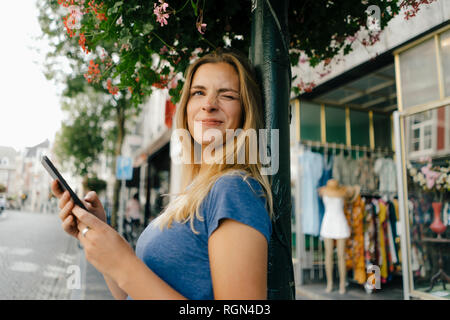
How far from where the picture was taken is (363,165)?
6.38 meters

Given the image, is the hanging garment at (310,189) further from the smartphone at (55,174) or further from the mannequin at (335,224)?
the smartphone at (55,174)

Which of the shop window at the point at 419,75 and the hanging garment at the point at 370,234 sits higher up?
the shop window at the point at 419,75

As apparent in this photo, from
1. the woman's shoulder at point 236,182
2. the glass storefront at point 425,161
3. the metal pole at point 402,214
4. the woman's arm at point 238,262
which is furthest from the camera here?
the metal pole at point 402,214

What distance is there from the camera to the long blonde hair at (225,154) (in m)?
1.01

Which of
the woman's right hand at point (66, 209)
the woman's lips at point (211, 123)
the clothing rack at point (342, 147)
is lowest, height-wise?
the woman's right hand at point (66, 209)

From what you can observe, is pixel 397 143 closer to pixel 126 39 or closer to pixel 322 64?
pixel 322 64

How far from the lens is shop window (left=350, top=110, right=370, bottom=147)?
6863 millimetres

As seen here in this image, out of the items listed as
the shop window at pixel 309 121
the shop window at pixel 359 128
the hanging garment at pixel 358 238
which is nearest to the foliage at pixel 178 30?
the hanging garment at pixel 358 238

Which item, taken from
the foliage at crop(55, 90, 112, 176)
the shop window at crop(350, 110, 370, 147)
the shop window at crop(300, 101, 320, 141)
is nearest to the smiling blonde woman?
the shop window at crop(300, 101, 320, 141)

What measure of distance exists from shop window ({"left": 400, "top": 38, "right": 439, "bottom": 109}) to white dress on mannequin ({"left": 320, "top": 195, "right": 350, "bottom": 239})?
202cm

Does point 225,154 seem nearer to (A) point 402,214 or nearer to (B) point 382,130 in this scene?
(A) point 402,214

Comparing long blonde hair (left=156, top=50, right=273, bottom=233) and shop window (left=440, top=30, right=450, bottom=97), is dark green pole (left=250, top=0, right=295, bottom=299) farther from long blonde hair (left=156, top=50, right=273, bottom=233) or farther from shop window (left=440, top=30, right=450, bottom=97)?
shop window (left=440, top=30, right=450, bottom=97)

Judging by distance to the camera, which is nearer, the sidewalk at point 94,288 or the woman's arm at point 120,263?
the woman's arm at point 120,263

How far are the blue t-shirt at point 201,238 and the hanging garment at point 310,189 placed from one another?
5.24 m
